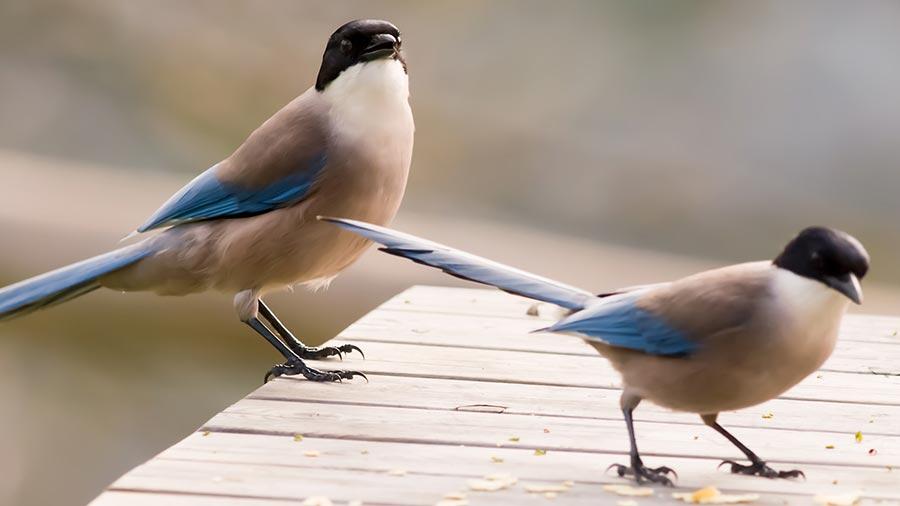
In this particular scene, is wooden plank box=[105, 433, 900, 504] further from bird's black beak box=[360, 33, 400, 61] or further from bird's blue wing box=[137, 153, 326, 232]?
bird's black beak box=[360, 33, 400, 61]

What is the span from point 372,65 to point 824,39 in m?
9.66

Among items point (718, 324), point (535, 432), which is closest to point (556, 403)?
point (535, 432)

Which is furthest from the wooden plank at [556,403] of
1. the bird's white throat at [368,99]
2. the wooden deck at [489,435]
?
the bird's white throat at [368,99]

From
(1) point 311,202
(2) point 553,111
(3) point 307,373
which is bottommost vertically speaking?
(3) point 307,373

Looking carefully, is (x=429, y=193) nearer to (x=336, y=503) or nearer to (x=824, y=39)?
(x=824, y=39)

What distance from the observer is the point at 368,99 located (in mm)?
3746

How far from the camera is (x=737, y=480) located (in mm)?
2787

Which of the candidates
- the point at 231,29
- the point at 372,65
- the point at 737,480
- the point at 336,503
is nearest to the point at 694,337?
the point at 737,480

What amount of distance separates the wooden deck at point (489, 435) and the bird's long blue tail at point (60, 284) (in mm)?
578

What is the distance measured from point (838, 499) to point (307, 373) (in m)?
1.59

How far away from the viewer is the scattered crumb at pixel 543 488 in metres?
2.63

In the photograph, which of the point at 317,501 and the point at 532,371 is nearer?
the point at 317,501

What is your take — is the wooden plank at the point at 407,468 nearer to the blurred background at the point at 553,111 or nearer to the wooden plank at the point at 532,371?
the wooden plank at the point at 532,371

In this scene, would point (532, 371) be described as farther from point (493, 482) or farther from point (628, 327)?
point (493, 482)
